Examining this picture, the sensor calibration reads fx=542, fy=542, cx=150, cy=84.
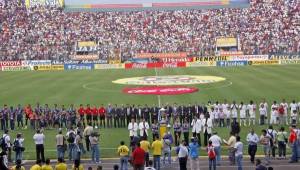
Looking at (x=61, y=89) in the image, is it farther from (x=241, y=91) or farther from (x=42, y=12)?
(x=42, y=12)

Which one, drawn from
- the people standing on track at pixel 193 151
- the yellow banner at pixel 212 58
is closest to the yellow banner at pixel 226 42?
the yellow banner at pixel 212 58

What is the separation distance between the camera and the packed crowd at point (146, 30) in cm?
7856

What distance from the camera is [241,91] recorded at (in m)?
42.5

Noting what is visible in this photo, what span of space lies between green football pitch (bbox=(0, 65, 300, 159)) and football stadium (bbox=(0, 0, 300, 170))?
0.10 meters

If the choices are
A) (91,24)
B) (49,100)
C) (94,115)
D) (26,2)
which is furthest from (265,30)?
(94,115)

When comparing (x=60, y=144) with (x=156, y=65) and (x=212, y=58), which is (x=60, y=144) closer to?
(x=156, y=65)

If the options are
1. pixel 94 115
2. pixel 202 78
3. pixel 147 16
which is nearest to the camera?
pixel 94 115

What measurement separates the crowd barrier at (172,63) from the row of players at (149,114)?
39.4 metres

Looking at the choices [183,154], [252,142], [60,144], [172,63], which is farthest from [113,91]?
[172,63]

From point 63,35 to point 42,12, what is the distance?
31.0ft

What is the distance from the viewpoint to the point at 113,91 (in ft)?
148

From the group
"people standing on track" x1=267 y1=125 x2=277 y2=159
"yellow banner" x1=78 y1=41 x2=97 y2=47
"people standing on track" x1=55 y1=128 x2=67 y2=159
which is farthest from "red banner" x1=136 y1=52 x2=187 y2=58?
"people standing on track" x1=267 y1=125 x2=277 y2=159

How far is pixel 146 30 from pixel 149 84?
1429 inches

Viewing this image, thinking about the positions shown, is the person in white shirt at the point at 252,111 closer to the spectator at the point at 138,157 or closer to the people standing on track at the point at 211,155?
the people standing on track at the point at 211,155
